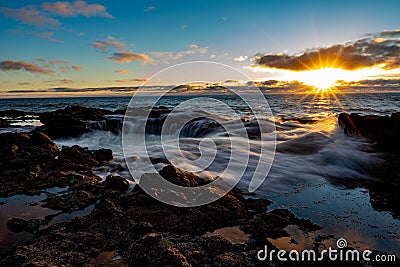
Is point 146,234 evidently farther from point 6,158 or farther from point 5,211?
point 6,158

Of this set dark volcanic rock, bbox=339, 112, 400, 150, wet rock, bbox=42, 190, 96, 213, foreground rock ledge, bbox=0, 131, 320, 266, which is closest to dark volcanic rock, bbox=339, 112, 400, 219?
dark volcanic rock, bbox=339, 112, 400, 150

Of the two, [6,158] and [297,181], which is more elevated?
[6,158]

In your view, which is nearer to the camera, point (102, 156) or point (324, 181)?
point (324, 181)

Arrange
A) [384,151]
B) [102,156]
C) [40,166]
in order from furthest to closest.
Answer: [384,151] < [102,156] < [40,166]

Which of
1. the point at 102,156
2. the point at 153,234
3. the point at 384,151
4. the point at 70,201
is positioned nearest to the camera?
Result: the point at 153,234

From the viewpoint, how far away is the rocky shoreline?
10.9 ft

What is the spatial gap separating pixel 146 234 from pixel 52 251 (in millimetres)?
1189

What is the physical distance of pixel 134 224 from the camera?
416cm

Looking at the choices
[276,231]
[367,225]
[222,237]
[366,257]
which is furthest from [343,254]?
[222,237]

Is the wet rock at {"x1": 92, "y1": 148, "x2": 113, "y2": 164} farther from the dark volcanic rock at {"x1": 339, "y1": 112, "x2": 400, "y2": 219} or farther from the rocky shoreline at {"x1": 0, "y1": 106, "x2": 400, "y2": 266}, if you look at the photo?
the dark volcanic rock at {"x1": 339, "y1": 112, "x2": 400, "y2": 219}

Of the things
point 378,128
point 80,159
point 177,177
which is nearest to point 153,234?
point 177,177

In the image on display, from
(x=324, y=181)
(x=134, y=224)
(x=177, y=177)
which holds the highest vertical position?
(x=177, y=177)

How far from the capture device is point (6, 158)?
8055 mm

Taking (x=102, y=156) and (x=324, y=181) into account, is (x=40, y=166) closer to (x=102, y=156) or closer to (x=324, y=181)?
(x=102, y=156)
